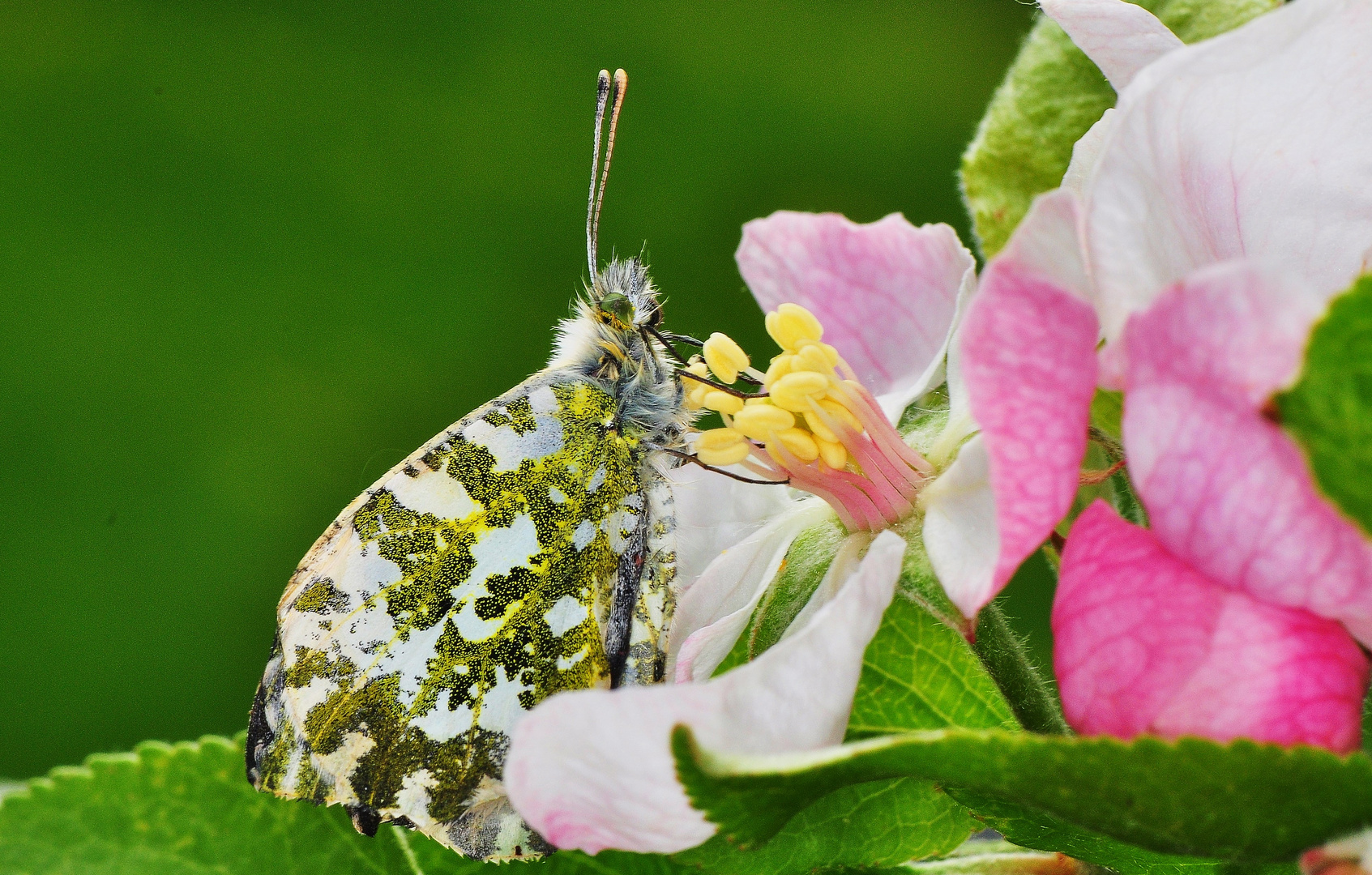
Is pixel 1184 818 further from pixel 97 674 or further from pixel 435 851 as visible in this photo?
pixel 97 674

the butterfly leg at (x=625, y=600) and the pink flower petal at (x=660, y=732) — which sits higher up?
the pink flower petal at (x=660, y=732)

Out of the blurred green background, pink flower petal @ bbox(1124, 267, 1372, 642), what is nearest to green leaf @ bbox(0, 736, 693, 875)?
pink flower petal @ bbox(1124, 267, 1372, 642)

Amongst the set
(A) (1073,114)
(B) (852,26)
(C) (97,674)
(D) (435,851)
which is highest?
(B) (852,26)

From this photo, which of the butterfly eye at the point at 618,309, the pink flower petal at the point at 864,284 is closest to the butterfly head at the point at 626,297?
the butterfly eye at the point at 618,309

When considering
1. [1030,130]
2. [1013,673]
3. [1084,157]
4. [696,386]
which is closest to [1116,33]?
[1084,157]

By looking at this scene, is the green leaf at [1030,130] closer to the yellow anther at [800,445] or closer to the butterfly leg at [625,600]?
the yellow anther at [800,445]

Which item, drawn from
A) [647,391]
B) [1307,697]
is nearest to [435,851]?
[647,391]

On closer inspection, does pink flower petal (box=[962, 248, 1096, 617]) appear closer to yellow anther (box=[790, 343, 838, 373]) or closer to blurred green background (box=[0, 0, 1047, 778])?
yellow anther (box=[790, 343, 838, 373])
